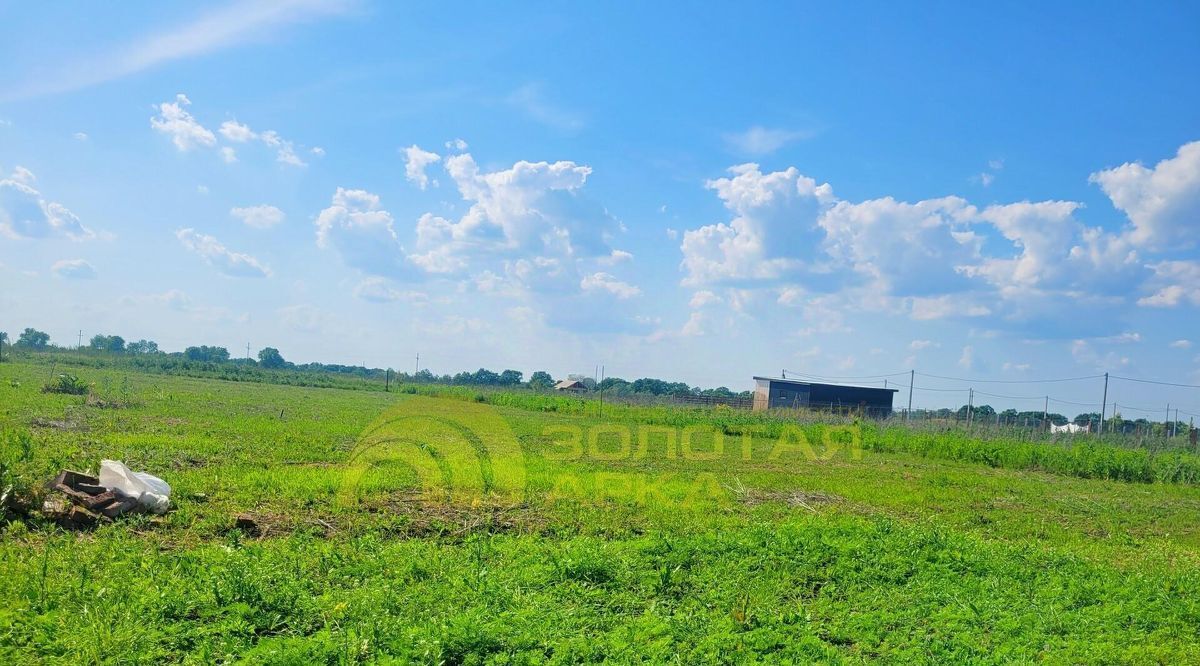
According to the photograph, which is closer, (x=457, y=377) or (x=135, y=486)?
(x=135, y=486)

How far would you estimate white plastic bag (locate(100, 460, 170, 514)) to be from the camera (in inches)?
268

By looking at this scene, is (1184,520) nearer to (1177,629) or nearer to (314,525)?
(1177,629)

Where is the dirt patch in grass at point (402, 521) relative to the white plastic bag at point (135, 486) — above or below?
below

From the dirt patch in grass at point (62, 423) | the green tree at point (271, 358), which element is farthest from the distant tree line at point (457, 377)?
the dirt patch in grass at point (62, 423)

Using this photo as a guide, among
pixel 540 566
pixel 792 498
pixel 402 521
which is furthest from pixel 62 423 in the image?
pixel 792 498

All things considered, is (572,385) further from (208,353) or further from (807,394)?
(208,353)

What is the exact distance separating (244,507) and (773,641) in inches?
215

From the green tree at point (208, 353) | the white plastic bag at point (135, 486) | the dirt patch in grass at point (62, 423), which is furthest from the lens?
the green tree at point (208, 353)

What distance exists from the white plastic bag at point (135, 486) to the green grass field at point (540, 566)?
0.30 metres

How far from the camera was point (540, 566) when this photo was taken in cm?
611

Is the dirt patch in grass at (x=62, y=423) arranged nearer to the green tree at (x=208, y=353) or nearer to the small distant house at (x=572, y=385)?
the small distant house at (x=572, y=385)

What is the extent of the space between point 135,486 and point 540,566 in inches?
160

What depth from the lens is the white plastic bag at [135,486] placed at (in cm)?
681

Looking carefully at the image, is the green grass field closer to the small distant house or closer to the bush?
the bush
